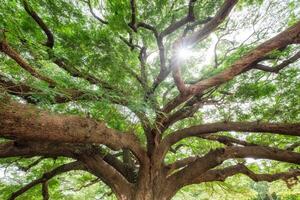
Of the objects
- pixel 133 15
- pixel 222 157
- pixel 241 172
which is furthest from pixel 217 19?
pixel 241 172

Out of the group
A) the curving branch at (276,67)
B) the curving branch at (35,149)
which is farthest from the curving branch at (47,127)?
the curving branch at (276,67)

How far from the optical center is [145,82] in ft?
16.7

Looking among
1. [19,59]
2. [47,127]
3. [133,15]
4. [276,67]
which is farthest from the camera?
[276,67]

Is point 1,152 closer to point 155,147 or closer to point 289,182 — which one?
point 155,147

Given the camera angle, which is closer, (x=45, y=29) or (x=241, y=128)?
(x=45, y=29)

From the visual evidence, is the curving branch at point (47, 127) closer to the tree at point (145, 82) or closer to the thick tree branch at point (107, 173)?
the tree at point (145, 82)

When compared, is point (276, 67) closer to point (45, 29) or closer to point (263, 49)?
point (263, 49)

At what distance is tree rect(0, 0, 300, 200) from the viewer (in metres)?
3.23

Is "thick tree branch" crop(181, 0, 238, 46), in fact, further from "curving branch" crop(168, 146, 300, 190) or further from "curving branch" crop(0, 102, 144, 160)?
"curving branch" crop(168, 146, 300, 190)

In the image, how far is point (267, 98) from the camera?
17.8 feet

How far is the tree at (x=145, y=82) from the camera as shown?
10.6 ft

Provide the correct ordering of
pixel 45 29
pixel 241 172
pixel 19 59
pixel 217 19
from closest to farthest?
1. pixel 19 59
2. pixel 217 19
3. pixel 45 29
4. pixel 241 172

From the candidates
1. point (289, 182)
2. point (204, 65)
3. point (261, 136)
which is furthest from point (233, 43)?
point (289, 182)

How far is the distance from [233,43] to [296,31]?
267 cm
